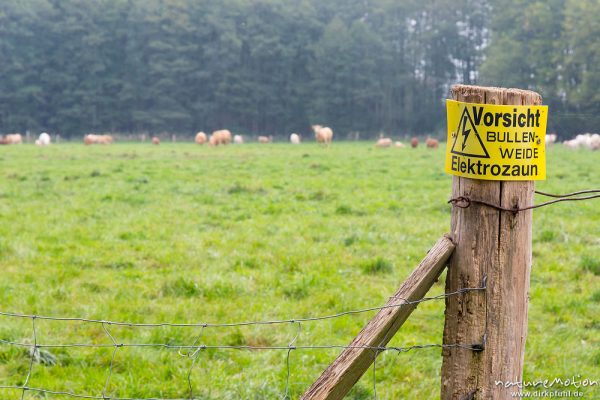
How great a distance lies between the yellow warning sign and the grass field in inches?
97.3

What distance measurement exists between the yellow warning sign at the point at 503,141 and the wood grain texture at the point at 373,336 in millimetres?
320

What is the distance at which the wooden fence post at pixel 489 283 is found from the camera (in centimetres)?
244

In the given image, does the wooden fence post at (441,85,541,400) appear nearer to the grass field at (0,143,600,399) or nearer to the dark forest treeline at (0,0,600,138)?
the grass field at (0,143,600,399)

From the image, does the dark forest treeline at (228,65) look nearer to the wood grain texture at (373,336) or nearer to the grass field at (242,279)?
the grass field at (242,279)

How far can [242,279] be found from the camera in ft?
23.2

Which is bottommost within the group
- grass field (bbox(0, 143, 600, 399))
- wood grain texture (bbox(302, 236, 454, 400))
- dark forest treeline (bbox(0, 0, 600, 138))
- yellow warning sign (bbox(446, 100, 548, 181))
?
grass field (bbox(0, 143, 600, 399))

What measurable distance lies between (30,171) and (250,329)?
15.8m

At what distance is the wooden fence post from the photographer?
2436 millimetres

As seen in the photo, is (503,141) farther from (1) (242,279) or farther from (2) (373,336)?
(1) (242,279)

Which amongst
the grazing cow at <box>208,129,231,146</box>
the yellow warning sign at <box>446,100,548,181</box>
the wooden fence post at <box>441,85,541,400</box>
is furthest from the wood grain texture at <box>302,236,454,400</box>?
the grazing cow at <box>208,129,231,146</box>

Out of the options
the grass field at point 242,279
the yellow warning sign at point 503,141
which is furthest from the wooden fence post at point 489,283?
the grass field at point 242,279

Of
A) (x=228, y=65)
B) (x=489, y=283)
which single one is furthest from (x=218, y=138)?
(x=489, y=283)

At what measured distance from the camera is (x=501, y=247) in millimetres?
2447

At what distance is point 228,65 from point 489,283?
7423 centimetres
